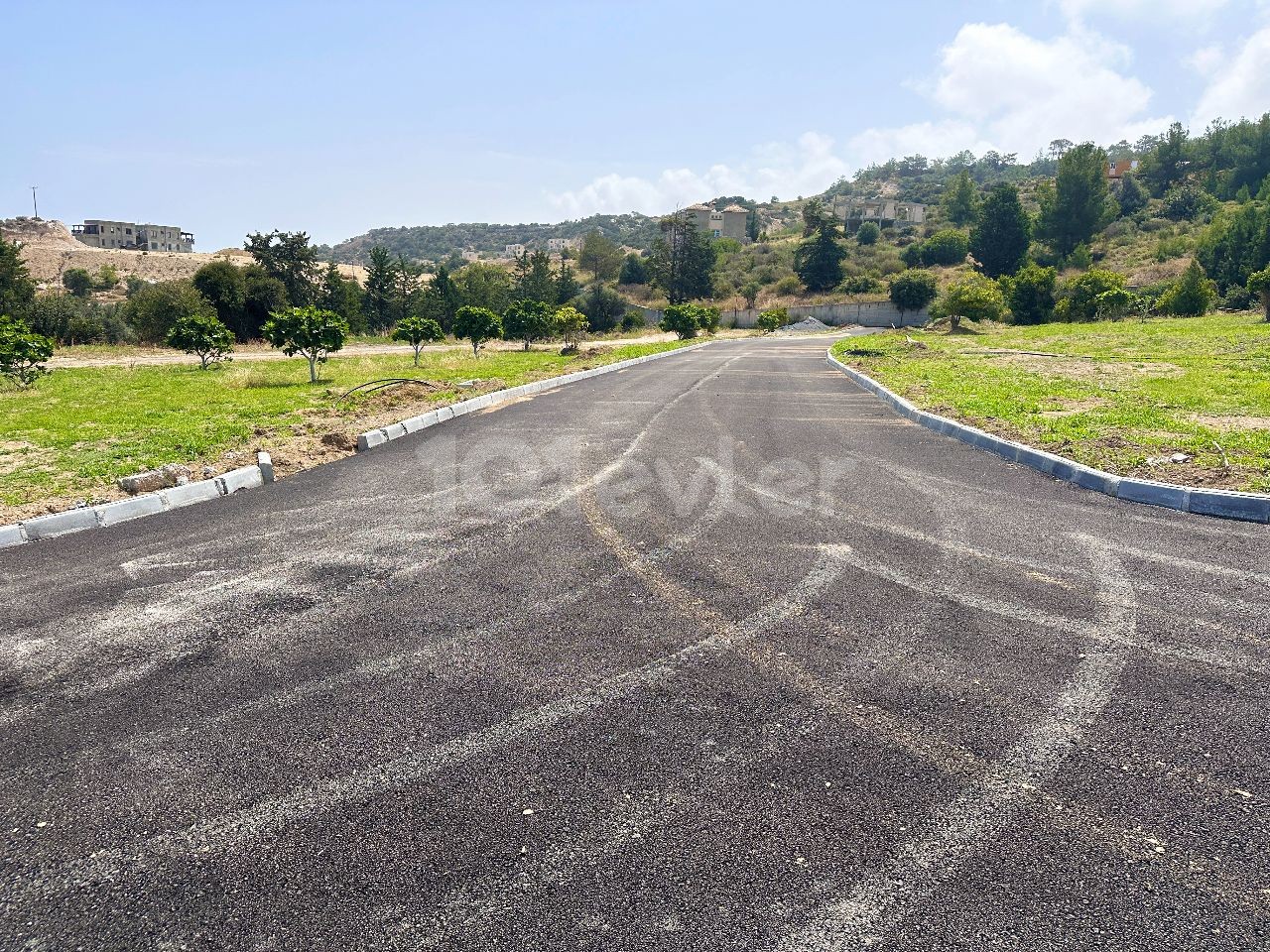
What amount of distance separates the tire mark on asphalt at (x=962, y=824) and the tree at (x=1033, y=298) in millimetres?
56892

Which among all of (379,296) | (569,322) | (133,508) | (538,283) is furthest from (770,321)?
(133,508)

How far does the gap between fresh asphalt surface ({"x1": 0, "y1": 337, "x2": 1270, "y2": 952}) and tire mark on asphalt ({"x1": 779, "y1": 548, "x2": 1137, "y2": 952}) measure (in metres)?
0.02

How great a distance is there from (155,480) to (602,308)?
7168 centimetres

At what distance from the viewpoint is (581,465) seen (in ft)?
33.7

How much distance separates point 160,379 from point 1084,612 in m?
24.9

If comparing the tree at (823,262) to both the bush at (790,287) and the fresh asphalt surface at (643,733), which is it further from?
the fresh asphalt surface at (643,733)

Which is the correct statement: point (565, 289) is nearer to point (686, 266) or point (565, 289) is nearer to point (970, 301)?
point (686, 266)

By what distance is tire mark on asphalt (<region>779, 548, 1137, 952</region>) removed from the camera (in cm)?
269

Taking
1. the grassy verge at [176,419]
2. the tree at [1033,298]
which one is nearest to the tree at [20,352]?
the grassy verge at [176,419]

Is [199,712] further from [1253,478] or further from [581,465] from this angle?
[1253,478]

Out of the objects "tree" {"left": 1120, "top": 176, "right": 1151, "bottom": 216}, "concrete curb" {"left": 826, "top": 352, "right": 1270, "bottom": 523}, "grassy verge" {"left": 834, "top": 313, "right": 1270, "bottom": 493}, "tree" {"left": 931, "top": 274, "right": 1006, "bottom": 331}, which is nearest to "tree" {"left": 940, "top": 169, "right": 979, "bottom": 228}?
"tree" {"left": 1120, "top": 176, "right": 1151, "bottom": 216}

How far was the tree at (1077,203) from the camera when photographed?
8100 cm

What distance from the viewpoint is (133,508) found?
27.1ft

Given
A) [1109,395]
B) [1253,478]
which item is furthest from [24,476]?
[1109,395]
